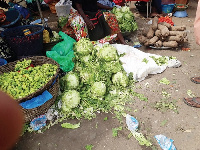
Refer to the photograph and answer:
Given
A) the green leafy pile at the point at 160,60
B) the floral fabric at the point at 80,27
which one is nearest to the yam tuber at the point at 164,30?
the green leafy pile at the point at 160,60

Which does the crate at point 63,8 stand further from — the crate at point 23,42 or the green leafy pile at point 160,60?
the green leafy pile at point 160,60

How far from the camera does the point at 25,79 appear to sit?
2.84 metres

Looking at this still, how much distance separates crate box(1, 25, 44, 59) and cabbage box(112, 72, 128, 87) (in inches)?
67.2

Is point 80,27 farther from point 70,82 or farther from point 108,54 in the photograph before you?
point 70,82

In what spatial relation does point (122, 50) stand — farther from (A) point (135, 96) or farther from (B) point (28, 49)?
(B) point (28, 49)

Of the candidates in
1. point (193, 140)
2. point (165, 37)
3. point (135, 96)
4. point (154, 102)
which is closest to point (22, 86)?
point (135, 96)

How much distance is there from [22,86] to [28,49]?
1.09 meters

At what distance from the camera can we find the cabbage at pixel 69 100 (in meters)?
2.99

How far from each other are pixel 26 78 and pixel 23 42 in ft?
2.98

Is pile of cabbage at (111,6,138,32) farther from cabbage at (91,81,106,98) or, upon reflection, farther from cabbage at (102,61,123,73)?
cabbage at (91,81,106,98)

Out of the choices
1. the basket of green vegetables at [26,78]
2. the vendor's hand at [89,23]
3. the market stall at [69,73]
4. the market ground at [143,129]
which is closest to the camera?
the market ground at [143,129]

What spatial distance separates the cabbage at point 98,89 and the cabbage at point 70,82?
0.36 m

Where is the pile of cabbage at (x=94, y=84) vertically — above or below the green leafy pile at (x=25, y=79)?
below

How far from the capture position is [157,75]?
12.4ft
